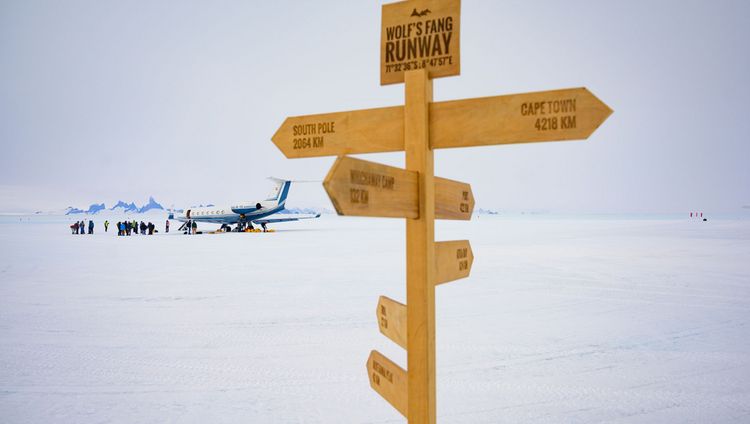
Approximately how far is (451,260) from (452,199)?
35cm

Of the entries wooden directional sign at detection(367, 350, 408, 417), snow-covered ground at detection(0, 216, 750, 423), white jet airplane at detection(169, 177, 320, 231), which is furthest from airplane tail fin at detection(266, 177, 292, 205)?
wooden directional sign at detection(367, 350, 408, 417)

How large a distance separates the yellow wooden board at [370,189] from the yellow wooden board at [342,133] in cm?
30

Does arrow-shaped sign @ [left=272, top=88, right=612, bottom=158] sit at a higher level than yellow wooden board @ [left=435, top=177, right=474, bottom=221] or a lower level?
higher

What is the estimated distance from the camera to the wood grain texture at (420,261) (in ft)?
7.32

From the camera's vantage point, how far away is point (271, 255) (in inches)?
717

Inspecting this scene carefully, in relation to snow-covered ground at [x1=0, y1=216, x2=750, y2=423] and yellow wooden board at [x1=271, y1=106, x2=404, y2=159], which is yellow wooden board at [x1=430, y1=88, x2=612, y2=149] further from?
snow-covered ground at [x1=0, y1=216, x2=750, y2=423]

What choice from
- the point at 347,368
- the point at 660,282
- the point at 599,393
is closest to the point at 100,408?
the point at 347,368

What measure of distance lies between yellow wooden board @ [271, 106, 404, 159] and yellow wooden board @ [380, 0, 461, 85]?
243mm

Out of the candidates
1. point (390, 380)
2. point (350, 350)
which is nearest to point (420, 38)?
point (390, 380)

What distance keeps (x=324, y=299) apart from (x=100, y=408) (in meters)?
4.92

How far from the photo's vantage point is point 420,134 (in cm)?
225

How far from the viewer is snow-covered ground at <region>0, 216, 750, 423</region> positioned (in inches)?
162

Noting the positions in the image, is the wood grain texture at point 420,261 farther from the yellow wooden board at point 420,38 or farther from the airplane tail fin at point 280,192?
the airplane tail fin at point 280,192

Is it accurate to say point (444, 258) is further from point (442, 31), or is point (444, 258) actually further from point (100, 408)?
point (100, 408)
